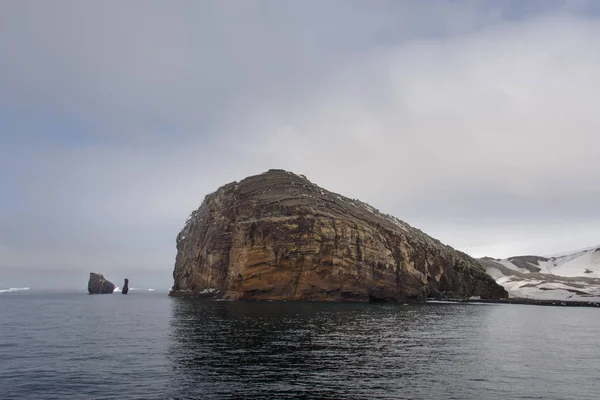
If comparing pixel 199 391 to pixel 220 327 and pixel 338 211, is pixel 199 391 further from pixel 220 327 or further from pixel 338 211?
pixel 338 211

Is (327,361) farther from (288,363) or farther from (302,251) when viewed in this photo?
(302,251)

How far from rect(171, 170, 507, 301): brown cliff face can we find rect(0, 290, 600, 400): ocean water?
205 feet

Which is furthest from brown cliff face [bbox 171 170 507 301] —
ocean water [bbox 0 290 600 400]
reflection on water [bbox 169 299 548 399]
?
ocean water [bbox 0 290 600 400]

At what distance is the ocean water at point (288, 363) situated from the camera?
28.3m

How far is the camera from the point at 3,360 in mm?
36125

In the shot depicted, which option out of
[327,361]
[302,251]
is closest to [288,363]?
[327,361]

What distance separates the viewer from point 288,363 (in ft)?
118

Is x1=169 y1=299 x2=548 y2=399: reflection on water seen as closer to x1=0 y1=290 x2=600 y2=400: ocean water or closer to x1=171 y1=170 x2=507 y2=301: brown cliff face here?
x1=0 y1=290 x2=600 y2=400: ocean water

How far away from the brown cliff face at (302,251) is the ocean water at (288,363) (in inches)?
2464

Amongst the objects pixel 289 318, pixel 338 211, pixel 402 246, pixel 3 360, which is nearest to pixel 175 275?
pixel 338 211

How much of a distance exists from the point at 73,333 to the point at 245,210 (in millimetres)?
87194

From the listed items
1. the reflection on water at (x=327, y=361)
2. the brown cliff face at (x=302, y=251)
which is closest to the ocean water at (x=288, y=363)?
the reflection on water at (x=327, y=361)

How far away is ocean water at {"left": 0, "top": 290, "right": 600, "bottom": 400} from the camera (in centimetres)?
2828

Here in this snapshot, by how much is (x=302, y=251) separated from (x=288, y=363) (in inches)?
3501
